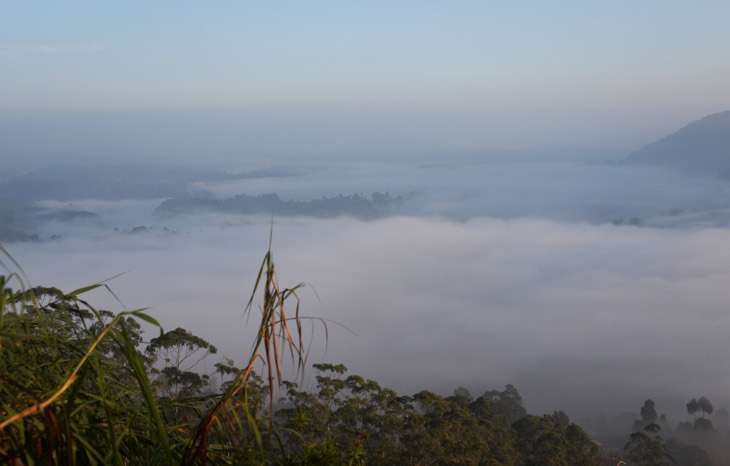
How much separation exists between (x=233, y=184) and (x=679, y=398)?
12114 cm

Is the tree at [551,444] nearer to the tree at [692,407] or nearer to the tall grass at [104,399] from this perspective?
the tall grass at [104,399]

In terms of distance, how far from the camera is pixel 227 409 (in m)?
2.00

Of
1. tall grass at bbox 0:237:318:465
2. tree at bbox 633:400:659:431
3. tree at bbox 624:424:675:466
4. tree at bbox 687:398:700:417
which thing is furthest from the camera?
tree at bbox 687:398:700:417

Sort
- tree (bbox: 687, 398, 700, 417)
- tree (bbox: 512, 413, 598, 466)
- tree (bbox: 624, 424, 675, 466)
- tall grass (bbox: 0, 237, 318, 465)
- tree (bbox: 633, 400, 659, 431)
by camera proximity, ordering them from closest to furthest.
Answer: tall grass (bbox: 0, 237, 318, 465)
tree (bbox: 512, 413, 598, 466)
tree (bbox: 624, 424, 675, 466)
tree (bbox: 633, 400, 659, 431)
tree (bbox: 687, 398, 700, 417)

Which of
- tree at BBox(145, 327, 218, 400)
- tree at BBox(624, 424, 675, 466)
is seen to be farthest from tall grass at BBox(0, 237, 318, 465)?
tree at BBox(624, 424, 675, 466)

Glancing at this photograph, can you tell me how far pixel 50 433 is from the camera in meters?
1.52

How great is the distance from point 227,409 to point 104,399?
1.19 feet

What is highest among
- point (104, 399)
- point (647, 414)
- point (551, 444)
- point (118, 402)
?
point (104, 399)

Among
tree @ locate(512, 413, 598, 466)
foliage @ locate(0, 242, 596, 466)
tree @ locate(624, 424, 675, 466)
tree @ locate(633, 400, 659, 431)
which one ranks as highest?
foliage @ locate(0, 242, 596, 466)

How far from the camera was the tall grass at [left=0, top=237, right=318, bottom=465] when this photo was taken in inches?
62.1

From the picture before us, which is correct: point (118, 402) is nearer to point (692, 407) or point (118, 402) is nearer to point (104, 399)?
point (104, 399)

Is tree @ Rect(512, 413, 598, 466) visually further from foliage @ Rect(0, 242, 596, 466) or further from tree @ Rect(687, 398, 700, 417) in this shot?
tree @ Rect(687, 398, 700, 417)

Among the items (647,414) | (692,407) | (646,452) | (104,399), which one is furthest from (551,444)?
(692,407)

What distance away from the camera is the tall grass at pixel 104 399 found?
1.58m
